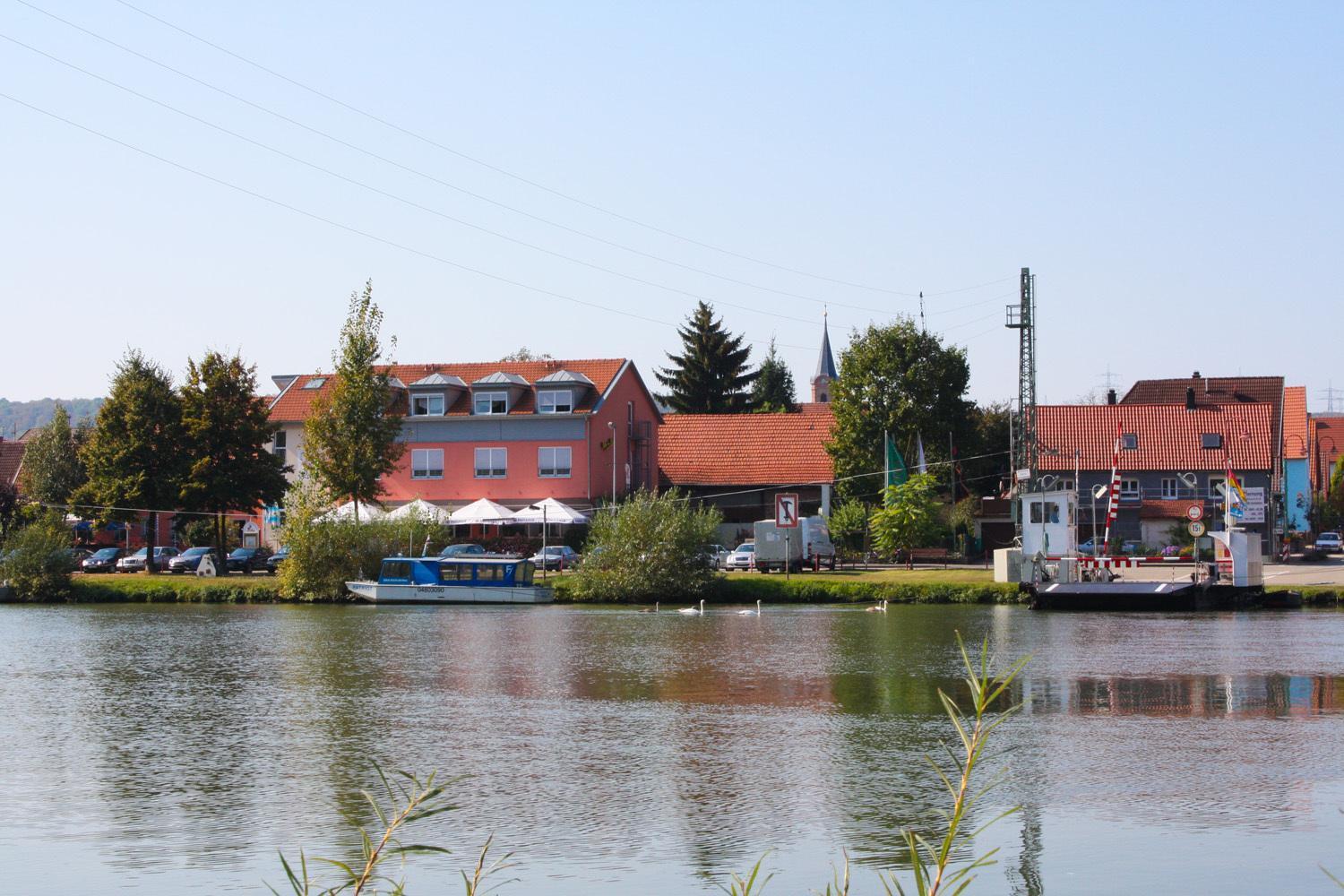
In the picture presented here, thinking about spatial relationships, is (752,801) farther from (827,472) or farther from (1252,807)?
(827,472)

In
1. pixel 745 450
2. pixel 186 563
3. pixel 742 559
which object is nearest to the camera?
pixel 742 559

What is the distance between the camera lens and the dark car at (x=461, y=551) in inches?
2527

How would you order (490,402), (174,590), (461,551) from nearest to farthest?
(174,590)
(461,551)
(490,402)

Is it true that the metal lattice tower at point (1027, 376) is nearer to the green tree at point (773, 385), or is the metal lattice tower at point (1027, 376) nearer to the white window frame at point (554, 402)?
the white window frame at point (554, 402)

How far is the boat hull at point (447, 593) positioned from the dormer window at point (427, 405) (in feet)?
61.1

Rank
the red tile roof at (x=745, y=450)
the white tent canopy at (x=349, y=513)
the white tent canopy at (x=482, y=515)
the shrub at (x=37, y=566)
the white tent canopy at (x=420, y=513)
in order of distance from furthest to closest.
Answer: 1. the red tile roof at (x=745, y=450)
2. the white tent canopy at (x=482, y=515)
3. the white tent canopy at (x=420, y=513)
4. the shrub at (x=37, y=566)
5. the white tent canopy at (x=349, y=513)

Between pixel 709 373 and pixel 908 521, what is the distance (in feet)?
134

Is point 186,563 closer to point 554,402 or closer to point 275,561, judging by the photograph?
point 275,561

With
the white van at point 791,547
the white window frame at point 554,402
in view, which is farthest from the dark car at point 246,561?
the white van at point 791,547

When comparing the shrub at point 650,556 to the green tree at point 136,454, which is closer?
the shrub at point 650,556

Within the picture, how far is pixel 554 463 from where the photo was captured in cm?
7575

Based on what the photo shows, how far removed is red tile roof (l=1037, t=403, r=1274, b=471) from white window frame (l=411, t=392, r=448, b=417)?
104 feet

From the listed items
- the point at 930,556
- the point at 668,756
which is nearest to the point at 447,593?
the point at 930,556

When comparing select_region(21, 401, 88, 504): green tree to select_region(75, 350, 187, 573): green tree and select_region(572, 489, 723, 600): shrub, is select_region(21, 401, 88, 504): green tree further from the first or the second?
select_region(572, 489, 723, 600): shrub
